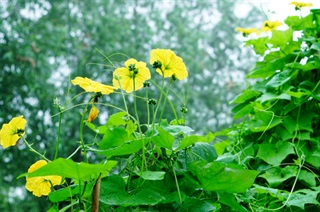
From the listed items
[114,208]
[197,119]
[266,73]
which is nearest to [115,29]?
[197,119]

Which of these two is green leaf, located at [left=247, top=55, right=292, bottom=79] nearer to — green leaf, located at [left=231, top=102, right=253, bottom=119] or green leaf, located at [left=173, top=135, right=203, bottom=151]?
green leaf, located at [left=231, top=102, right=253, bottom=119]

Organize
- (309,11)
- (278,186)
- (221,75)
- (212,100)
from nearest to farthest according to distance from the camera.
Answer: (278,186), (309,11), (212,100), (221,75)

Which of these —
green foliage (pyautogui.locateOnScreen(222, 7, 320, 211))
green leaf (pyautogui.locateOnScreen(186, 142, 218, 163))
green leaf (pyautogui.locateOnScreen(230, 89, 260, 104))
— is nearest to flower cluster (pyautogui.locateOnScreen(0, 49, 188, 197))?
green leaf (pyautogui.locateOnScreen(186, 142, 218, 163))

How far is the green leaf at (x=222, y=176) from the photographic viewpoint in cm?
59

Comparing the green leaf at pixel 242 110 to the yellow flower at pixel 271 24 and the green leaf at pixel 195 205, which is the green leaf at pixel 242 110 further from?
the green leaf at pixel 195 205

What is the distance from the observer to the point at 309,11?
111 centimetres

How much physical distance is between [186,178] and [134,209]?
0.07 meters

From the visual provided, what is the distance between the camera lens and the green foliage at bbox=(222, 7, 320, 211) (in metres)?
0.91

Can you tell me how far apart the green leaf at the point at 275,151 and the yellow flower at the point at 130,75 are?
1.23ft

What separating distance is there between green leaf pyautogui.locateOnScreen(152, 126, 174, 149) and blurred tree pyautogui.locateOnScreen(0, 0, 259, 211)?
14.7ft

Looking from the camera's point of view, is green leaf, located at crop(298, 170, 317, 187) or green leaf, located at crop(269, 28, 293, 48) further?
green leaf, located at crop(269, 28, 293, 48)

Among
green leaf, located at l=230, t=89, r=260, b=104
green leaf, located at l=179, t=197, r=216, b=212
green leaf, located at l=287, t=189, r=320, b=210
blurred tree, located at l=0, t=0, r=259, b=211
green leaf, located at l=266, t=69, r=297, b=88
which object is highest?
green leaf, located at l=266, t=69, r=297, b=88

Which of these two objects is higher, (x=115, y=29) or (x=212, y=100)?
(x=115, y=29)

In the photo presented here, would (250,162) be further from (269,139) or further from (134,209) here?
(134,209)
